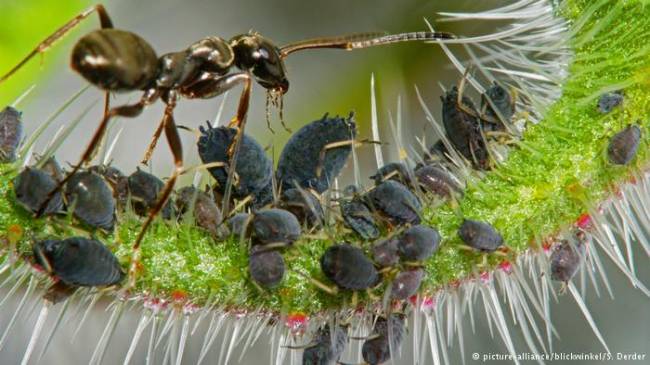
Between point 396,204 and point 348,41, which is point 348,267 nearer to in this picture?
point 396,204

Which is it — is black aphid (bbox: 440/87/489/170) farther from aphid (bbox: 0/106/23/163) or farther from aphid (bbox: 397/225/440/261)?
aphid (bbox: 0/106/23/163)

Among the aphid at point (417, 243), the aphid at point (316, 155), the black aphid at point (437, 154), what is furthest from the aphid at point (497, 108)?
the aphid at point (417, 243)

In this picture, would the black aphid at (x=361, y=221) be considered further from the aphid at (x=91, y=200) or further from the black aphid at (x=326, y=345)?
the aphid at (x=91, y=200)

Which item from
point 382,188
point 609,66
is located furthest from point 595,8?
point 382,188

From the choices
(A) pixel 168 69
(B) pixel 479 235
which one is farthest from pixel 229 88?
(B) pixel 479 235

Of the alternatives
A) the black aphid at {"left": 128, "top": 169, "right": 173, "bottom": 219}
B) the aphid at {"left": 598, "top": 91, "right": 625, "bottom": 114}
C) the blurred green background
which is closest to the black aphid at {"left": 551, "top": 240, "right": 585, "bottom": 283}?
the aphid at {"left": 598, "top": 91, "right": 625, "bottom": 114}

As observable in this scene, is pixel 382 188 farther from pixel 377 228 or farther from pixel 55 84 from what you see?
pixel 55 84
